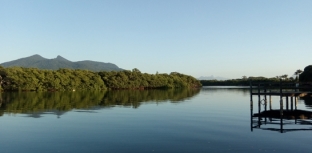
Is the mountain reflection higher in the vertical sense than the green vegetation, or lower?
lower

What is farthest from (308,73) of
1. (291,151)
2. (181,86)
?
(291,151)

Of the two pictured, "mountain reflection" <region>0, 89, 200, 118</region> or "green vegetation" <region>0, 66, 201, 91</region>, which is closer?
"mountain reflection" <region>0, 89, 200, 118</region>

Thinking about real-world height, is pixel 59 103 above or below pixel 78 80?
below

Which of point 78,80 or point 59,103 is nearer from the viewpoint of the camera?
point 59,103

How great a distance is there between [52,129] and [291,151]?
1800 cm

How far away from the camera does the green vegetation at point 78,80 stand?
110 m

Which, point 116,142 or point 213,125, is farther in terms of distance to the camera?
point 213,125

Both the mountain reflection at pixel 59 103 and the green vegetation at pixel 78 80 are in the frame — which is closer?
the mountain reflection at pixel 59 103

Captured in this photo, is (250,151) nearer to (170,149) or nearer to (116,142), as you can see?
(170,149)

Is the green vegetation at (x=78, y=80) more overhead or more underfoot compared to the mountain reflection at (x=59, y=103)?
more overhead

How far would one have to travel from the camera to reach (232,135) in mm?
21078

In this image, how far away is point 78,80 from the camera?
136 meters

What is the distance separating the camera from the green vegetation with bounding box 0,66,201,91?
109819 millimetres

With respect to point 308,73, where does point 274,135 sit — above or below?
below
